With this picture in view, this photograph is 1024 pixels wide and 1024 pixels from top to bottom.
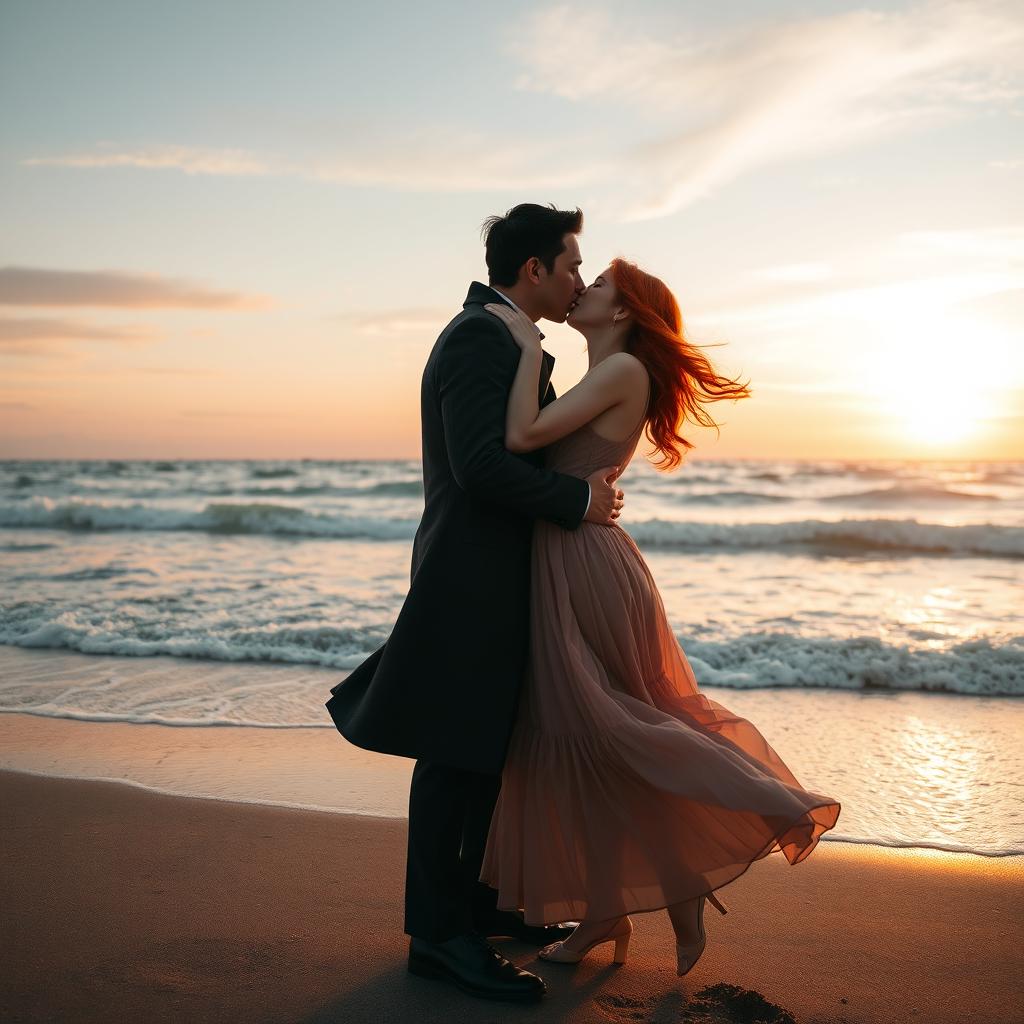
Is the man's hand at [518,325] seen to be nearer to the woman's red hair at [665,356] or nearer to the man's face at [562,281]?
the man's face at [562,281]

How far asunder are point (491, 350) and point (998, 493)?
1174 inches

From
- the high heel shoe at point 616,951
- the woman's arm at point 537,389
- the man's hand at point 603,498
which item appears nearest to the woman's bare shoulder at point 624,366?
the woman's arm at point 537,389

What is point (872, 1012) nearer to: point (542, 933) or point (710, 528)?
point (542, 933)

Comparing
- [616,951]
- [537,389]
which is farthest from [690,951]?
[537,389]

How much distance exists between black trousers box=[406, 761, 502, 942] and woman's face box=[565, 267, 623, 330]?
1384 millimetres

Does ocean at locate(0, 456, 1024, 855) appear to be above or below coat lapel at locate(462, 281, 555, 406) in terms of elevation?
below

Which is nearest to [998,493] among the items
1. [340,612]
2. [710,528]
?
[710,528]

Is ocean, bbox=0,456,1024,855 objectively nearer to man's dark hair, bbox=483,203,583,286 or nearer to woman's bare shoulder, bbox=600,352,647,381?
woman's bare shoulder, bbox=600,352,647,381

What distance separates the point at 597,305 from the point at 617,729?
1252 millimetres

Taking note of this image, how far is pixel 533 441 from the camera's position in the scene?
2670mm

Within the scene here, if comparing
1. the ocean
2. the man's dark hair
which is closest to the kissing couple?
the man's dark hair

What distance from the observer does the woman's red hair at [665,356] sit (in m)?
2.87

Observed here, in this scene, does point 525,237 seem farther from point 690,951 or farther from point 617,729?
point 690,951

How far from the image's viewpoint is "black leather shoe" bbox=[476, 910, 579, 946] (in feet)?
10.0
